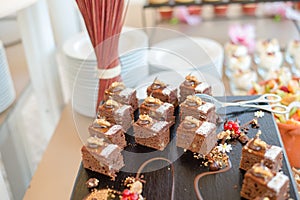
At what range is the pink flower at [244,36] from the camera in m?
1.72

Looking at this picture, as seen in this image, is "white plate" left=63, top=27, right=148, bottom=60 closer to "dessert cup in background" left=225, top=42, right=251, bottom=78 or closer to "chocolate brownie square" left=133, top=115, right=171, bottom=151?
"chocolate brownie square" left=133, top=115, right=171, bottom=151

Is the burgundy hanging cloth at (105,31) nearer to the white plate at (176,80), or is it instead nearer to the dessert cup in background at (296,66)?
the white plate at (176,80)

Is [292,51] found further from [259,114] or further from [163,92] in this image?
[163,92]

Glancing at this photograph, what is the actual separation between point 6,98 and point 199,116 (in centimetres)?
58

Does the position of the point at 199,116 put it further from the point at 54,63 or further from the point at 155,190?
the point at 54,63

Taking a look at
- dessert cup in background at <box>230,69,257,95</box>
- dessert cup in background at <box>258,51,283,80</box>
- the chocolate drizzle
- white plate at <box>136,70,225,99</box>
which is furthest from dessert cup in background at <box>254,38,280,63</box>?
the chocolate drizzle

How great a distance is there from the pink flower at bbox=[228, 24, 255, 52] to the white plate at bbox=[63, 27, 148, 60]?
2.29ft

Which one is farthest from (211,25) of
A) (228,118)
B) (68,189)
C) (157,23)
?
(68,189)

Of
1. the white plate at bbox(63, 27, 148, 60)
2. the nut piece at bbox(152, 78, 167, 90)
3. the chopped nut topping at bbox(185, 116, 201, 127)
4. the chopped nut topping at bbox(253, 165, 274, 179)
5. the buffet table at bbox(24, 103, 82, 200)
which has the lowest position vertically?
the buffet table at bbox(24, 103, 82, 200)

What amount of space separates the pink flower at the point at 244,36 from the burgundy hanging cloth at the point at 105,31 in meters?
0.83

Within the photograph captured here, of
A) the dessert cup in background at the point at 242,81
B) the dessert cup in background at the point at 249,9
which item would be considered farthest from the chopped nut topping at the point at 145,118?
the dessert cup in background at the point at 249,9

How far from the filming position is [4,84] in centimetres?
109

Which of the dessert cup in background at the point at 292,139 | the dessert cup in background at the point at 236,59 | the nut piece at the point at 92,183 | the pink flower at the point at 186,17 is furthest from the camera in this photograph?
the pink flower at the point at 186,17

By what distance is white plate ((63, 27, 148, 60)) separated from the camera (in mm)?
1035
